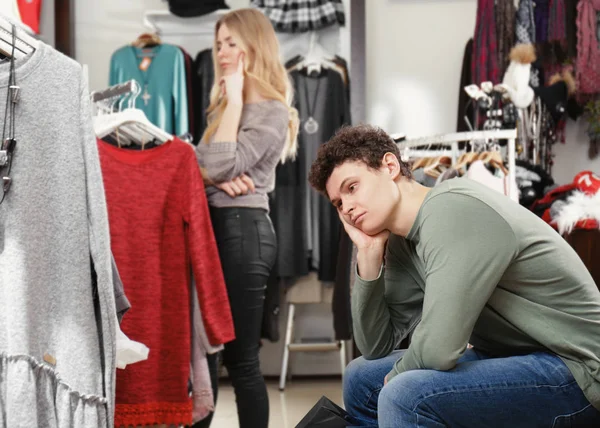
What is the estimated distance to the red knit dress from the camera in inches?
88.4

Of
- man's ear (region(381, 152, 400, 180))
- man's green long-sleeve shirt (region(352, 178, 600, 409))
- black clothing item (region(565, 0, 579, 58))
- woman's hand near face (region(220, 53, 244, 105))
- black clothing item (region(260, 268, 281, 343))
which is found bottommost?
black clothing item (region(260, 268, 281, 343))

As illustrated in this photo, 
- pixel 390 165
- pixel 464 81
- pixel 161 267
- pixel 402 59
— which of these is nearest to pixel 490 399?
pixel 390 165

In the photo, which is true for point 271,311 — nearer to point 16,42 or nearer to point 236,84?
point 236,84

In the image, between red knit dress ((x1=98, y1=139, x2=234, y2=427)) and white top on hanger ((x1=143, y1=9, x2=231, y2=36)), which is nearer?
red knit dress ((x1=98, y1=139, x2=234, y2=427))

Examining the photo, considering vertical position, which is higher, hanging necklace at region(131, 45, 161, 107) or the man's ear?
hanging necklace at region(131, 45, 161, 107)

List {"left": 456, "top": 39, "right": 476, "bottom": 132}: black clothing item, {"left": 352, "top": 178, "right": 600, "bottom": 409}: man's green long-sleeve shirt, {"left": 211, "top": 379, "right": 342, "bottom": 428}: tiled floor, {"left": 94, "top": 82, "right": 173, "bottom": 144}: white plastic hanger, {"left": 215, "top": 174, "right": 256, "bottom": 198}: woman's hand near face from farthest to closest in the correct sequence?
{"left": 456, "top": 39, "right": 476, "bottom": 132}: black clothing item < {"left": 211, "top": 379, "right": 342, "bottom": 428}: tiled floor < {"left": 215, "top": 174, "right": 256, "bottom": 198}: woman's hand near face < {"left": 94, "top": 82, "right": 173, "bottom": 144}: white plastic hanger < {"left": 352, "top": 178, "right": 600, "bottom": 409}: man's green long-sleeve shirt

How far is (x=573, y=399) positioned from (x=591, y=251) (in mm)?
1638

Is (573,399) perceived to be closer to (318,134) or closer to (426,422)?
A: (426,422)

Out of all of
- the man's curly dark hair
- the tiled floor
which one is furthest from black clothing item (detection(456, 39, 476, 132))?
the man's curly dark hair

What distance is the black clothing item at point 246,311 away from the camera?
2406 mm

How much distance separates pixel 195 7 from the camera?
424 centimetres

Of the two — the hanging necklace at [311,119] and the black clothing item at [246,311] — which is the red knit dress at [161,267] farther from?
the hanging necklace at [311,119]

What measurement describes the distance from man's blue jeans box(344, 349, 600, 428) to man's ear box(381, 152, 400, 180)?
0.47 metres

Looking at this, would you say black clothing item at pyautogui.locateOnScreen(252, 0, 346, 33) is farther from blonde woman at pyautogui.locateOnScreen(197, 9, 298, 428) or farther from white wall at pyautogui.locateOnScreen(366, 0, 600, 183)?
blonde woman at pyautogui.locateOnScreen(197, 9, 298, 428)
